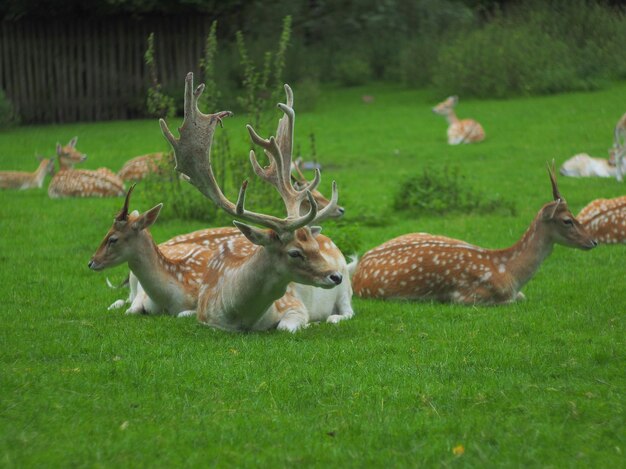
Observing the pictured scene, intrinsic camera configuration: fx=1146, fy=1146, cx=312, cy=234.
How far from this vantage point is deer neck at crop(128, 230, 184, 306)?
7.66 meters

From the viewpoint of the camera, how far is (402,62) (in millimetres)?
26906

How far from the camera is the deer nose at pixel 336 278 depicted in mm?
6727

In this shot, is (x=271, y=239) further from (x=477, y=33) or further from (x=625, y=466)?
(x=477, y=33)

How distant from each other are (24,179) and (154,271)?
8.44 meters

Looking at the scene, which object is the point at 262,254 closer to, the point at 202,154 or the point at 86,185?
the point at 202,154

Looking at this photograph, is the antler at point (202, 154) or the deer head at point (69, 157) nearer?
the antler at point (202, 154)

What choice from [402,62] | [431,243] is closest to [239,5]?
[402,62]

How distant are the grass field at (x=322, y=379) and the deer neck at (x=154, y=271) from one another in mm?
259

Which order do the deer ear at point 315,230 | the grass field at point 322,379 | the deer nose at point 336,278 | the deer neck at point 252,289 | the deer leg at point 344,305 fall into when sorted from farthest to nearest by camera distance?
the deer leg at point 344,305
the deer ear at point 315,230
the deer neck at point 252,289
the deer nose at point 336,278
the grass field at point 322,379

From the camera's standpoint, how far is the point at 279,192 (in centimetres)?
729

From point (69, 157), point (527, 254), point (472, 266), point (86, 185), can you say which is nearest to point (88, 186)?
point (86, 185)

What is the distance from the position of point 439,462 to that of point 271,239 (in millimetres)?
2545

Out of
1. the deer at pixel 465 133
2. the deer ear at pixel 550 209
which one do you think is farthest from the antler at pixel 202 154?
A: the deer at pixel 465 133

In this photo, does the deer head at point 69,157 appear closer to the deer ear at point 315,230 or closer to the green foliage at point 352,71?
the deer ear at point 315,230
